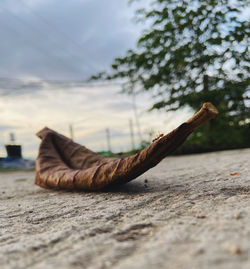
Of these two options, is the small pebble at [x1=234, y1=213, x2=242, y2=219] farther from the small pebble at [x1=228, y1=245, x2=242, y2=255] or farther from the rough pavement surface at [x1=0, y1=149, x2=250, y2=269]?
the small pebble at [x1=228, y1=245, x2=242, y2=255]

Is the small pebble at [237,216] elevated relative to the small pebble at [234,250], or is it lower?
elevated

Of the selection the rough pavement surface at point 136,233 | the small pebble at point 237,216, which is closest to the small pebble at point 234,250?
the rough pavement surface at point 136,233

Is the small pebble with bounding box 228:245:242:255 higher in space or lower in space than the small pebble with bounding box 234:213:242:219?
lower

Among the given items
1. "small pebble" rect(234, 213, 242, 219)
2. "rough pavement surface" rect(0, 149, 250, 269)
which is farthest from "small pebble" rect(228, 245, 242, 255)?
"small pebble" rect(234, 213, 242, 219)

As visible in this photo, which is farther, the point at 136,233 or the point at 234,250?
the point at 136,233

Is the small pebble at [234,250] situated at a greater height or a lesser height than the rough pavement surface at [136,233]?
greater

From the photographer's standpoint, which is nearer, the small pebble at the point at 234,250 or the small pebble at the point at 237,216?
the small pebble at the point at 234,250

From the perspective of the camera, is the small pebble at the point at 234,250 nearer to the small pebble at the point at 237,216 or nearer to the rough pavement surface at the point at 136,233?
the rough pavement surface at the point at 136,233

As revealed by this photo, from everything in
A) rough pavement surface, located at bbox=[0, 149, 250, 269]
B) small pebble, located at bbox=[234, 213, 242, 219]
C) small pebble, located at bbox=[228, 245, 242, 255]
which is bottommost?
rough pavement surface, located at bbox=[0, 149, 250, 269]

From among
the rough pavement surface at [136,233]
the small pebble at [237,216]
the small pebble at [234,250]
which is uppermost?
the small pebble at [237,216]
